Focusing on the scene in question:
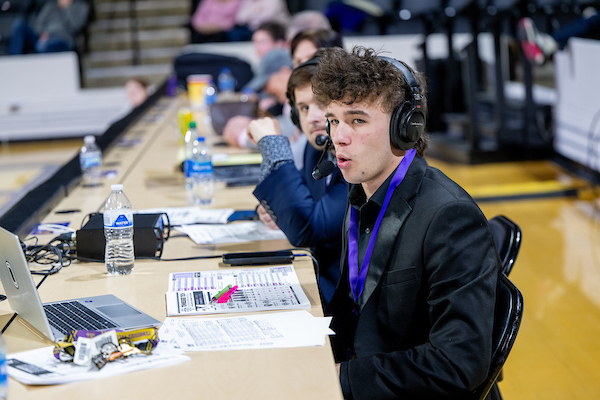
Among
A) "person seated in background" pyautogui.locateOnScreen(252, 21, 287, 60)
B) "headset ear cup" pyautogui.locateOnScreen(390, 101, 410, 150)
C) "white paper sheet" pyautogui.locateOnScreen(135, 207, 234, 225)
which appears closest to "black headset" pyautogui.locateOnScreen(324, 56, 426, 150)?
"headset ear cup" pyautogui.locateOnScreen(390, 101, 410, 150)

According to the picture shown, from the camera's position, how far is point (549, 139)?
5336mm

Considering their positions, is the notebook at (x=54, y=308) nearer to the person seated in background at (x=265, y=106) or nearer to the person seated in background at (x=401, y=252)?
the person seated in background at (x=401, y=252)

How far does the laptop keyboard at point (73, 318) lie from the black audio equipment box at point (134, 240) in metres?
0.31

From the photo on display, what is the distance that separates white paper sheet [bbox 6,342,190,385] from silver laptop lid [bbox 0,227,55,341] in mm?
56

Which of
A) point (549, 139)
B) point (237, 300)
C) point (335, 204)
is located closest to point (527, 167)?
point (549, 139)

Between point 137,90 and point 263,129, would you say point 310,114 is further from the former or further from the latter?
point 137,90

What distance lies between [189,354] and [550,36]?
4788mm

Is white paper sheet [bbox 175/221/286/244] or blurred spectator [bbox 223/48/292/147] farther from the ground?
blurred spectator [bbox 223/48/292/147]

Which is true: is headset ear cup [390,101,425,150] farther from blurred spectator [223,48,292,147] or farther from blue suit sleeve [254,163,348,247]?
blurred spectator [223,48,292,147]

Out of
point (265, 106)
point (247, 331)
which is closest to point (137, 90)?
point (265, 106)

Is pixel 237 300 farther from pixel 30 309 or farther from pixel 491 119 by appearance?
pixel 491 119

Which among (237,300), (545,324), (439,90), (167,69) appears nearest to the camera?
(237,300)

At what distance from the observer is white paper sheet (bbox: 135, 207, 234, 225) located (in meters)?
1.93

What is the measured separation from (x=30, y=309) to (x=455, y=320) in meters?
→ 0.76
